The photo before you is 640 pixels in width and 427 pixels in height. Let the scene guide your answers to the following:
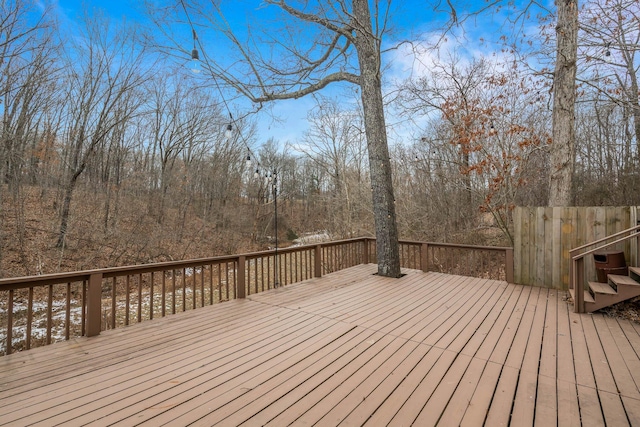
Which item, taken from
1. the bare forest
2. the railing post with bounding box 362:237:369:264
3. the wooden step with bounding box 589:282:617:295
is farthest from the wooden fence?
the railing post with bounding box 362:237:369:264

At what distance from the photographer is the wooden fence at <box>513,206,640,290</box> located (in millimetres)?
3891

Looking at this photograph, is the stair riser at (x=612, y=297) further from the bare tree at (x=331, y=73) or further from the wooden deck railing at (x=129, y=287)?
→ the bare tree at (x=331, y=73)

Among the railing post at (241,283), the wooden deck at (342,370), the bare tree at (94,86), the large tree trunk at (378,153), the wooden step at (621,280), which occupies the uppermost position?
the bare tree at (94,86)

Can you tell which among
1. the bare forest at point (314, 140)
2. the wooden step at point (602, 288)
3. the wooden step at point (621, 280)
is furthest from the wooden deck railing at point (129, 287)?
the wooden step at point (621, 280)

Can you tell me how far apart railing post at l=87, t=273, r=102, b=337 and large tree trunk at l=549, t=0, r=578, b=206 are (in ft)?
22.4

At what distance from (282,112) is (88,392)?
5.55m

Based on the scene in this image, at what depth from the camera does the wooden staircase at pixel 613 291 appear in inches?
119

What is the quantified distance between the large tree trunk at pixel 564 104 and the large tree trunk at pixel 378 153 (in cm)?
287

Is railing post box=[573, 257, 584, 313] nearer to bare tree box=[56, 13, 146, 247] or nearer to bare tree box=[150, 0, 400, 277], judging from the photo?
bare tree box=[150, 0, 400, 277]

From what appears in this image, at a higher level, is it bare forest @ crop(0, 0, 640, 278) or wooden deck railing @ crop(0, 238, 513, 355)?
bare forest @ crop(0, 0, 640, 278)

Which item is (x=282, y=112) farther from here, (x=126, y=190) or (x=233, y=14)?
(x=126, y=190)

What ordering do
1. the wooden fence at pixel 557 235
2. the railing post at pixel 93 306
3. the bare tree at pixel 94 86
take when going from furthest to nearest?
the bare tree at pixel 94 86
the wooden fence at pixel 557 235
the railing post at pixel 93 306

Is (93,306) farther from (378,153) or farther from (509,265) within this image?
(509,265)

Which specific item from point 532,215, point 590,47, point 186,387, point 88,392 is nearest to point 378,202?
point 532,215
